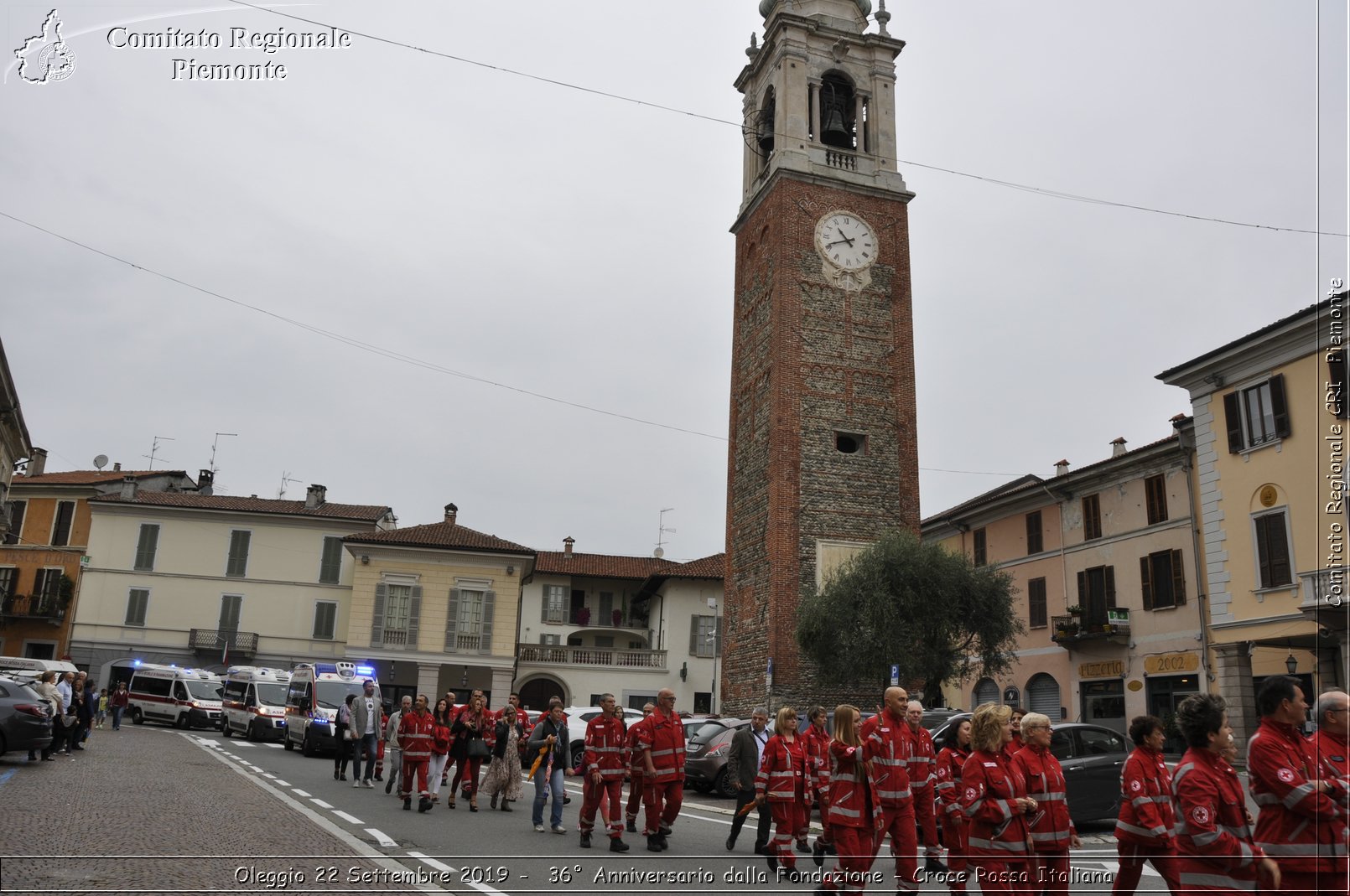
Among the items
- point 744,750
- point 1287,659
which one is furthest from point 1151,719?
point 1287,659

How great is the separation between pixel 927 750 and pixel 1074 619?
2677 cm

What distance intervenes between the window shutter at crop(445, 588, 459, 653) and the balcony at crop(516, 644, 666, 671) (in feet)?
8.99

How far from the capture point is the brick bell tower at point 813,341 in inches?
1224

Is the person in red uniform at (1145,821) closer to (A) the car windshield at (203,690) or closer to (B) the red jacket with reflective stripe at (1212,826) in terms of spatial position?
(B) the red jacket with reflective stripe at (1212,826)

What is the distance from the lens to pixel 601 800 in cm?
1256

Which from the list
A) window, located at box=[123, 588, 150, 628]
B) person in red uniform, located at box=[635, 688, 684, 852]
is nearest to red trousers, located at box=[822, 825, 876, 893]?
person in red uniform, located at box=[635, 688, 684, 852]

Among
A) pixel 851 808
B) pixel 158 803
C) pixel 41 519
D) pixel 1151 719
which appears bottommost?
pixel 158 803

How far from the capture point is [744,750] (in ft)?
42.2

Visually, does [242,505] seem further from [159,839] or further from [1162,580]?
[159,839]

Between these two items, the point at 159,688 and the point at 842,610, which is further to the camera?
the point at 159,688

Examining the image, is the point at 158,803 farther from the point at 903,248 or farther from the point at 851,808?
the point at 903,248

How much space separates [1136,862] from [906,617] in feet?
68.8

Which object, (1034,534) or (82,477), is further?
(82,477)

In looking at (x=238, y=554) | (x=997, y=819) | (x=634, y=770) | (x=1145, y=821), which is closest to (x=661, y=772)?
(x=634, y=770)
